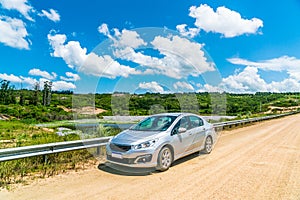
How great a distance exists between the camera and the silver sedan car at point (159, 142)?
19.4 ft

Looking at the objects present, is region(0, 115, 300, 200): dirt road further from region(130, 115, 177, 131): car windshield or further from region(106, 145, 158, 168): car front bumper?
region(130, 115, 177, 131): car windshield

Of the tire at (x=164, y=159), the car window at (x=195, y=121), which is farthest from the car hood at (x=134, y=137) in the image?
the car window at (x=195, y=121)

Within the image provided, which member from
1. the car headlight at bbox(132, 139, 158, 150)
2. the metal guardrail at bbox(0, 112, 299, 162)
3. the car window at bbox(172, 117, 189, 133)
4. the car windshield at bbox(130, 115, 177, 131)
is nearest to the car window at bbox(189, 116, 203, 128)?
the car window at bbox(172, 117, 189, 133)

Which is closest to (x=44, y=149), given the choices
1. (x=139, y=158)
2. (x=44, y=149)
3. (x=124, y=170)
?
(x=44, y=149)

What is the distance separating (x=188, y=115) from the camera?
784 cm

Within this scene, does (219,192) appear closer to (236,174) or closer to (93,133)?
(236,174)

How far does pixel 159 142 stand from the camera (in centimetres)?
614

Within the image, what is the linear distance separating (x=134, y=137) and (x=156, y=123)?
122 centimetres

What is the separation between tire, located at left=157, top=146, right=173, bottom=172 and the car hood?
0.46m

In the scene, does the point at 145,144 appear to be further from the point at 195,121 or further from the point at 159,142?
the point at 195,121

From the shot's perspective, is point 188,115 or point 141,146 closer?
point 141,146

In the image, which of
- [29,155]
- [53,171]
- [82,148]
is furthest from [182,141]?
[29,155]

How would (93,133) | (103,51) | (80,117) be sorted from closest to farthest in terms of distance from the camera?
(93,133)
(103,51)
(80,117)

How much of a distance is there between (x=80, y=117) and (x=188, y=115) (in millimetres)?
13535
